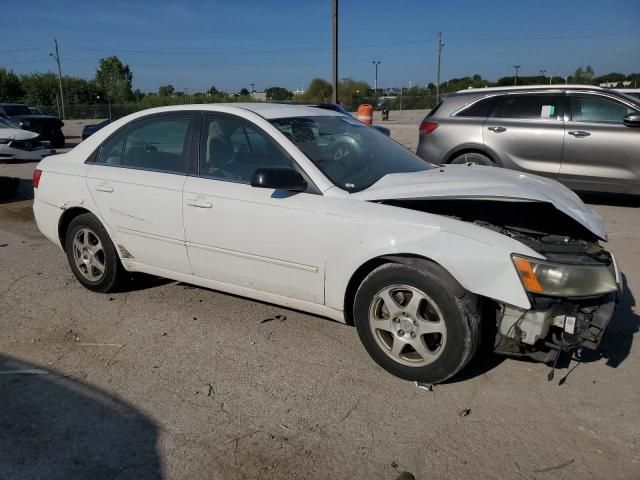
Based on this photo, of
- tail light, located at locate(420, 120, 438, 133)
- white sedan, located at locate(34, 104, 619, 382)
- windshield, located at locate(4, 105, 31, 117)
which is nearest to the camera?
white sedan, located at locate(34, 104, 619, 382)

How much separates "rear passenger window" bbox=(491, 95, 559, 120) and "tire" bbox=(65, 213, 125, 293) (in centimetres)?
595

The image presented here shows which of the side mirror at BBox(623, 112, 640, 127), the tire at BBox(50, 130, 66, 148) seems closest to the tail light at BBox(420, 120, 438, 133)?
the side mirror at BBox(623, 112, 640, 127)

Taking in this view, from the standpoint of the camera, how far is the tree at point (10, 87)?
62.1 m

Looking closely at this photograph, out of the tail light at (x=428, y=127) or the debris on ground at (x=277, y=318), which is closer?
the debris on ground at (x=277, y=318)

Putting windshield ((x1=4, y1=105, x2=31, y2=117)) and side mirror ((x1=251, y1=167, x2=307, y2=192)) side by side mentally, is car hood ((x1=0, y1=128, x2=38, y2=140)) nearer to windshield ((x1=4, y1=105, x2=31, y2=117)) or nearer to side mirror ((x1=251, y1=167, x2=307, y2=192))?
windshield ((x1=4, y1=105, x2=31, y2=117))

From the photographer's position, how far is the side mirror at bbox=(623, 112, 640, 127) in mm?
7285

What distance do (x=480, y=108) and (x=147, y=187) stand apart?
227 inches

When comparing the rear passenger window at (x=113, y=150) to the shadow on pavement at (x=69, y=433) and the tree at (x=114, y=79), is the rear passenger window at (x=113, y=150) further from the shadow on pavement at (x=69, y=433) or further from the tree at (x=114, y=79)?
the tree at (x=114, y=79)

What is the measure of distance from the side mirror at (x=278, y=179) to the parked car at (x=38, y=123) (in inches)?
747

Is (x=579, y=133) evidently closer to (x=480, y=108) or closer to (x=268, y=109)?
(x=480, y=108)

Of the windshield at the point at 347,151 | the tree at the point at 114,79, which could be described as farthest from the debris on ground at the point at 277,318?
the tree at the point at 114,79

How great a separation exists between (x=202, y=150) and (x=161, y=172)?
39 cm

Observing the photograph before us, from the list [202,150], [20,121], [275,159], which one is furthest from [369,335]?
[20,121]

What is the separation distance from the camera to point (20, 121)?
19516 millimetres
